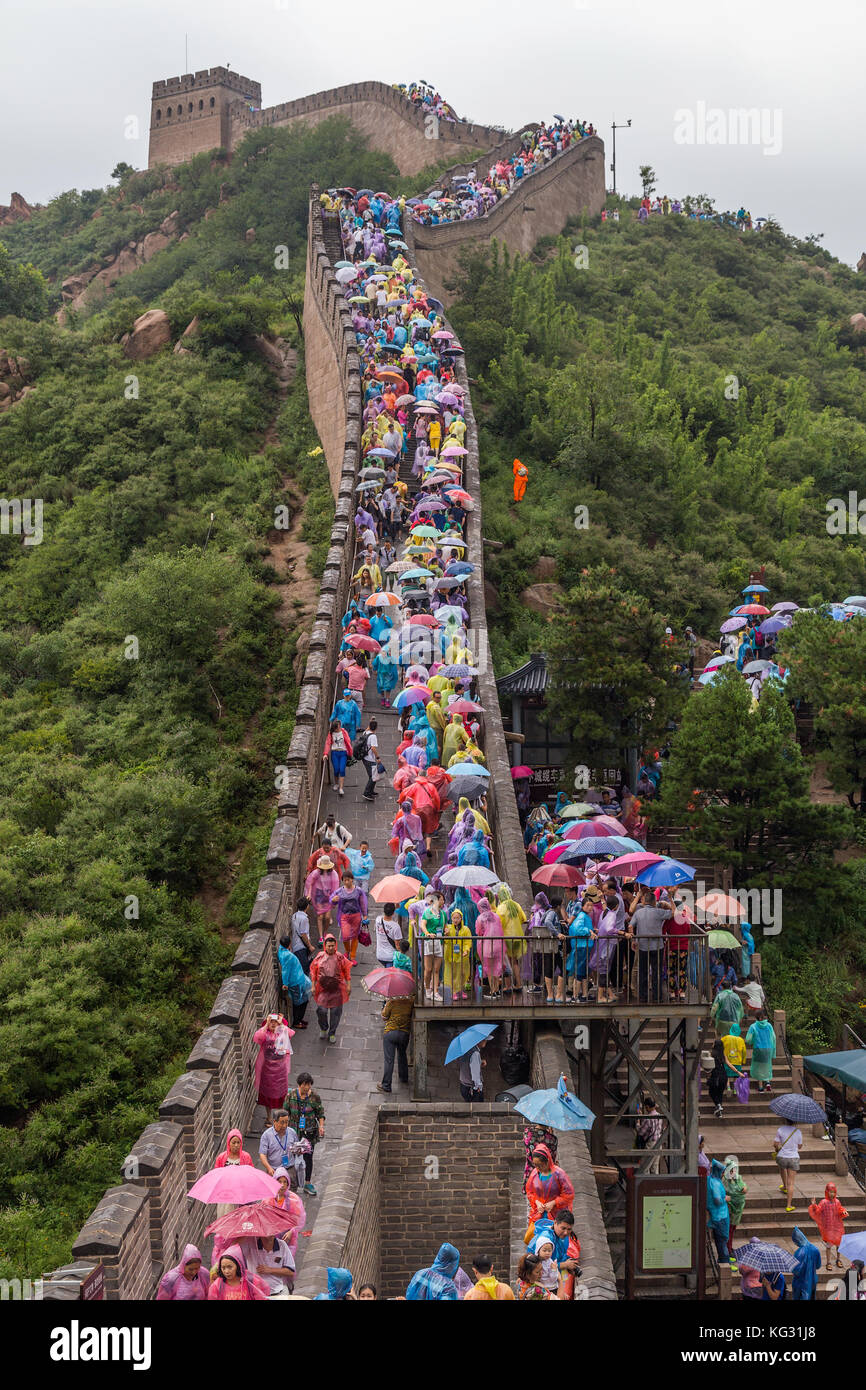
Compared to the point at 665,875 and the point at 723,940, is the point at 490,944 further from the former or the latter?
the point at 723,940

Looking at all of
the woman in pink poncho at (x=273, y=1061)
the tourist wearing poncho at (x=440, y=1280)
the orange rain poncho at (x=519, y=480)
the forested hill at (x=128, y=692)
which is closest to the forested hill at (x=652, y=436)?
the orange rain poncho at (x=519, y=480)

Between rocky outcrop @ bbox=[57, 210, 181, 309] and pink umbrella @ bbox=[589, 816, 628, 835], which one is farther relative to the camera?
rocky outcrop @ bbox=[57, 210, 181, 309]

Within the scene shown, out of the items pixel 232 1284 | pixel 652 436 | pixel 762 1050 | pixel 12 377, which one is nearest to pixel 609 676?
pixel 762 1050

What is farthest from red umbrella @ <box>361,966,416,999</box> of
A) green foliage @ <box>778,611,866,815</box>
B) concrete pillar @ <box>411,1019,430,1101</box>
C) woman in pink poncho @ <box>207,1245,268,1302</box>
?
green foliage @ <box>778,611,866,815</box>

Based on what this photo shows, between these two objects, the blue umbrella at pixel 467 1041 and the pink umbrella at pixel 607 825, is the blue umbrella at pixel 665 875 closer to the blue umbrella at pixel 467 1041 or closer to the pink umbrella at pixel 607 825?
the pink umbrella at pixel 607 825

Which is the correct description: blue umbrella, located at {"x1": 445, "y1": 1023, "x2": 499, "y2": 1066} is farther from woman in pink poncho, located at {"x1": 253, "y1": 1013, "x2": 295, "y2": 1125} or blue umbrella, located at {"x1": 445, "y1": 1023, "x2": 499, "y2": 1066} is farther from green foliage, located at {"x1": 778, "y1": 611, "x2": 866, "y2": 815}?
green foliage, located at {"x1": 778, "y1": 611, "x2": 866, "y2": 815}
